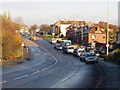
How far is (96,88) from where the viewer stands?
40.7 feet

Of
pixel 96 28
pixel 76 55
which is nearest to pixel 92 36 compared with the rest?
pixel 96 28

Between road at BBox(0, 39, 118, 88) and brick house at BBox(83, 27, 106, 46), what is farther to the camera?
brick house at BBox(83, 27, 106, 46)

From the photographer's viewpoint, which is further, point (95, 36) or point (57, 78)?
point (95, 36)

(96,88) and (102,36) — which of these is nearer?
(96,88)

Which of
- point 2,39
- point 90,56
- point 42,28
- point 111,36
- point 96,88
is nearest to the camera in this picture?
point 96,88

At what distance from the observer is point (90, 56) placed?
119 feet

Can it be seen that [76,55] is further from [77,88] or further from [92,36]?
[77,88]

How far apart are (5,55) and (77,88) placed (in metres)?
29.0

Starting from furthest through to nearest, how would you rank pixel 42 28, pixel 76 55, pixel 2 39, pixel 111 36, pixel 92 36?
pixel 42 28, pixel 111 36, pixel 92 36, pixel 76 55, pixel 2 39

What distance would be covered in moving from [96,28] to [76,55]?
38942mm

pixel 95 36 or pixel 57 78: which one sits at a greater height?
pixel 95 36

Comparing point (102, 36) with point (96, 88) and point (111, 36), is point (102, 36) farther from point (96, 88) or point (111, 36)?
point (96, 88)

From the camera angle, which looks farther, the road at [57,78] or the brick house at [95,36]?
the brick house at [95,36]

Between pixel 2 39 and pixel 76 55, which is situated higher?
pixel 2 39
